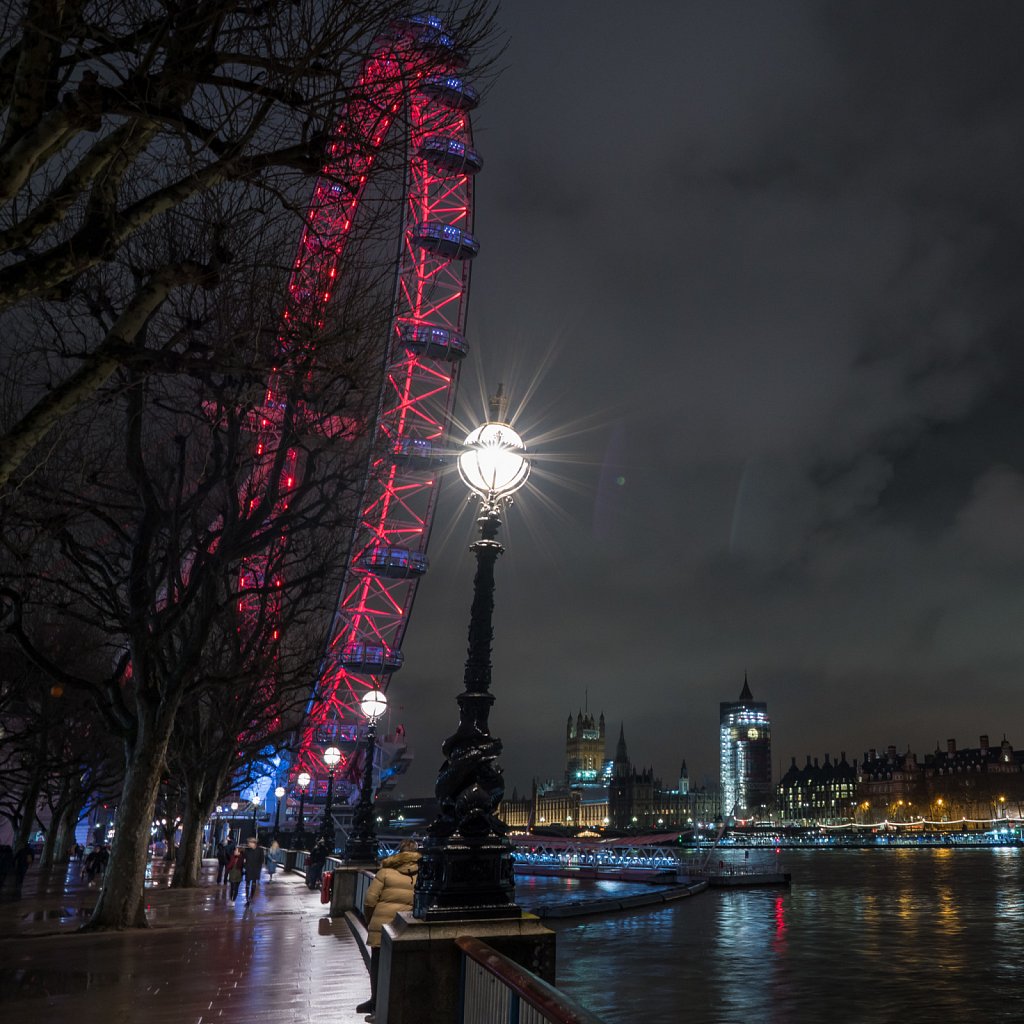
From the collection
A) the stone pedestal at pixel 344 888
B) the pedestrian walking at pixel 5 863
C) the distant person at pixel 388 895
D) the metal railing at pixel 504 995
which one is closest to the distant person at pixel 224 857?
the pedestrian walking at pixel 5 863

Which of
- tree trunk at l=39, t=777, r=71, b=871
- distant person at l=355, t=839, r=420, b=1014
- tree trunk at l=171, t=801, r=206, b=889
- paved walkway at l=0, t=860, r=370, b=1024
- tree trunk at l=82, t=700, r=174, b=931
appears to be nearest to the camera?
distant person at l=355, t=839, r=420, b=1014

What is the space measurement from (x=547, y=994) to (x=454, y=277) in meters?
66.3

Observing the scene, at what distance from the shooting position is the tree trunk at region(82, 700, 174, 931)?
18031 mm

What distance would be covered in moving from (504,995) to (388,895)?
15.7 feet

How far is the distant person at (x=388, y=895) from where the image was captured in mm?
9984

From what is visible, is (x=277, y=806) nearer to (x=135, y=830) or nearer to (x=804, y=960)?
(x=804, y=960)

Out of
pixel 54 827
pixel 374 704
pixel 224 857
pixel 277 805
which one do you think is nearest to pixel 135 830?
pixel 374 704

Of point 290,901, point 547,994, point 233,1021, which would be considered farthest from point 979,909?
point 547,994

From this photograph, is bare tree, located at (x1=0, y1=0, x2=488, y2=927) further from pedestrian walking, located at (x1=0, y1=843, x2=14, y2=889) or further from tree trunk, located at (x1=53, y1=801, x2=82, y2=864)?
tree trunk, located at (x1=53, y1=801, x2=82, y2=864)

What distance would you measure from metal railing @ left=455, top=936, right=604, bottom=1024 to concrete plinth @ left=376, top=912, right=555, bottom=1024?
0.48 ft

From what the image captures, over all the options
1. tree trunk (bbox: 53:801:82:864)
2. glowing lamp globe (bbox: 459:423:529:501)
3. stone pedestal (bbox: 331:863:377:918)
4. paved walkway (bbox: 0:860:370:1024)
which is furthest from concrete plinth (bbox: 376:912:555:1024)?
tree trunk (bbox: 53:801:82:864)

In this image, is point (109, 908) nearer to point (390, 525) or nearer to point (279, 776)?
point (390, 525)

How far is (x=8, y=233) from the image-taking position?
736 centimetres

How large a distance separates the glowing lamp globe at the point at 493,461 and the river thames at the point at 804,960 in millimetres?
8465
